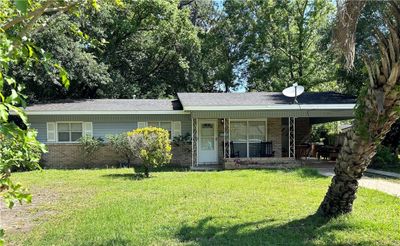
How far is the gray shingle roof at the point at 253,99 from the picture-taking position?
771 inches

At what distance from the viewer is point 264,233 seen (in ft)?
22.8

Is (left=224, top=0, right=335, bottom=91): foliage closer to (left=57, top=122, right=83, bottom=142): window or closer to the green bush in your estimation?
the green bush

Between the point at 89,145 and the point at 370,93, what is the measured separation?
50.7ft

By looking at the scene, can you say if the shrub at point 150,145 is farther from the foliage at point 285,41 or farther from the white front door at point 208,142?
the foliage at point 285,41

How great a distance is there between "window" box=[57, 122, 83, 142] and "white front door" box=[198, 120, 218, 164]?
6062 millimetres

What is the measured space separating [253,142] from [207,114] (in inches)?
128

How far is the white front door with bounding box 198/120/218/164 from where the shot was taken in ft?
66.5

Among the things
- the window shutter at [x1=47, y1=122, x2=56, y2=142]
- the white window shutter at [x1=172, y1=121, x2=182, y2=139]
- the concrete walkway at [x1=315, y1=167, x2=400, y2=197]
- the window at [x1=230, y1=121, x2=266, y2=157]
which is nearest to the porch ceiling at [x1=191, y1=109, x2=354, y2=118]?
the window at [x1=230, y1=121, x2=266, y2=157]

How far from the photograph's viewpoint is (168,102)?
74.9ft

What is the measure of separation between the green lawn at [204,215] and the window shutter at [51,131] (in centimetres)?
698

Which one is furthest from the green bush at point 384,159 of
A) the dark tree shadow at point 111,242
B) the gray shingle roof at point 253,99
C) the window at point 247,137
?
the dark tree shadow at point 111,242

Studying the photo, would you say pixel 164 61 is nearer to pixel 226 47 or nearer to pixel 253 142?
pixel 226 47

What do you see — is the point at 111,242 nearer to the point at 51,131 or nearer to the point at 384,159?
the point at 384,159

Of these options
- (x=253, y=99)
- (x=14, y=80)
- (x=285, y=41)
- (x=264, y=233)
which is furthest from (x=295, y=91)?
(x=14, y=80)
